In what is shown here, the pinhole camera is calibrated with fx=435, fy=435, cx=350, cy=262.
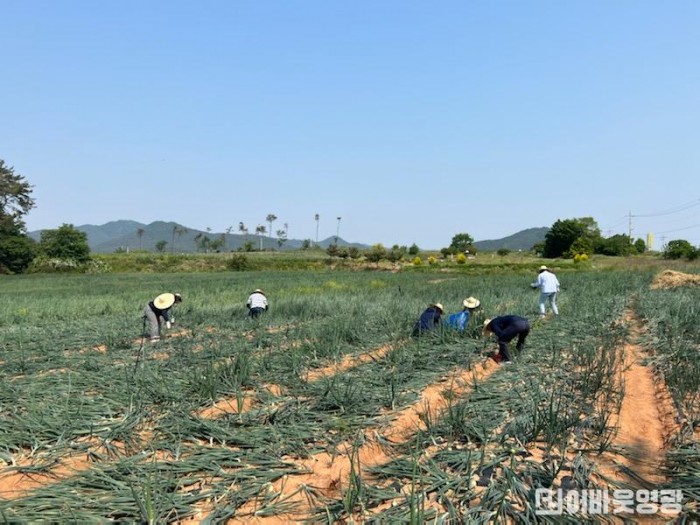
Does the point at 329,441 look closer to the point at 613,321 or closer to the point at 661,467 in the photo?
the point at 661,467

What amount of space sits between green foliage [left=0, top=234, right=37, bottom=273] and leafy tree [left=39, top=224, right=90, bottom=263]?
59.9 inches

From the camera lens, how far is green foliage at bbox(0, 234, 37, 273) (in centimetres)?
4100

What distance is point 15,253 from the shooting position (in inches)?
1631

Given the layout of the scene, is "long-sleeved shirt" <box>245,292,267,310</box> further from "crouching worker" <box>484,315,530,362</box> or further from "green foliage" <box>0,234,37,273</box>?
"green foliage" <box>0,234,37,273</box>

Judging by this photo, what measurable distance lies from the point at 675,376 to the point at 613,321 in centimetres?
396

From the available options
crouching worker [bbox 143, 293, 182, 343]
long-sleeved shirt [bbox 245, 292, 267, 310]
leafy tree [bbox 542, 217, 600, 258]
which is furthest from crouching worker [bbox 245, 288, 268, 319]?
leafy tree [bbox 542, 217, 600, 258]

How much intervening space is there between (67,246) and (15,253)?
14.1 ft

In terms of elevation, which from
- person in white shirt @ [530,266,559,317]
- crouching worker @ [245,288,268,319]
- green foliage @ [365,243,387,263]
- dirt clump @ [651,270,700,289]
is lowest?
crouching worker @ [245,288,268,319]

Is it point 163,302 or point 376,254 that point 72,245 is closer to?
point 376,254

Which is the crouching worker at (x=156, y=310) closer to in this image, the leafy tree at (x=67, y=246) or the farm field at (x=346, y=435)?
the farm field at (x=346, y=435)

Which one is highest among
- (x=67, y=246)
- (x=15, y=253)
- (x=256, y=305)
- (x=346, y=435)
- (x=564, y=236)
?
(x=564, y=236)

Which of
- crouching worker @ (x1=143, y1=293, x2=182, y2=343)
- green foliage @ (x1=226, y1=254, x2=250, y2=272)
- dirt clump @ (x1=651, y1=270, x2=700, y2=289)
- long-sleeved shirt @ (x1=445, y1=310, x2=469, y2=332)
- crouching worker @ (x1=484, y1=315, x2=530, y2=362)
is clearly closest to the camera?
crouching worker @ (x1=484, y1=315, x2=530, y2=362)

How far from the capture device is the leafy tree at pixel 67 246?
145ft

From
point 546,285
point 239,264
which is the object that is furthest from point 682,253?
point 239,264
